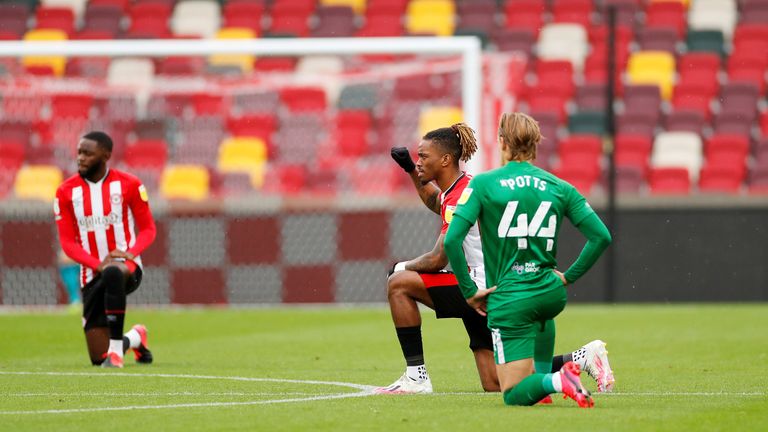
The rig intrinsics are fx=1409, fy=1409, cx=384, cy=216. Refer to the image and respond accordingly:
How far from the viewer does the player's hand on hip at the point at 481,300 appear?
7.37 meters

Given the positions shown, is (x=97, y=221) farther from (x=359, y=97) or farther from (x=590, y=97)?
(x=590, y=97)

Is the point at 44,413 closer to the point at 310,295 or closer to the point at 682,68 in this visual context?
the point at 310,295

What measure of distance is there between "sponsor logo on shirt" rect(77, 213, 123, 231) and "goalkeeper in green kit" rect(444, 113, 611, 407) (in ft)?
15.2

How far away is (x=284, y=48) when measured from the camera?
58.2 feet

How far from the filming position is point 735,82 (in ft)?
72.1

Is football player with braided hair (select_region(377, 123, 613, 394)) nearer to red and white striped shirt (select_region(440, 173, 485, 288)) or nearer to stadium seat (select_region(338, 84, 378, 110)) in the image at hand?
red and white striped shirt (select_region(440, 173, 485, 288))

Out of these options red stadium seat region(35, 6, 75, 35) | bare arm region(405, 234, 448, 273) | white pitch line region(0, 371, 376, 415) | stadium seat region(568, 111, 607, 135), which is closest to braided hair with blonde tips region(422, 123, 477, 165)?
bare arm region(405, 234, 448, 273)

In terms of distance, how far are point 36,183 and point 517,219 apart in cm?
1281

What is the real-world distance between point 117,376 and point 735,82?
14566 millimetres

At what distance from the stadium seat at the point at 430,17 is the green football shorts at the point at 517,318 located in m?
16.9

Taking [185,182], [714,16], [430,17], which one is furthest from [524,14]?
[185,182]

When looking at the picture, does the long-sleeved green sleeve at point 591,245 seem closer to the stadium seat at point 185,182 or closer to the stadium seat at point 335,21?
the stadium seat at point 185,182

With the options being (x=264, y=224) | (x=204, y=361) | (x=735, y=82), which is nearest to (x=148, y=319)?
(x=264, y=224)

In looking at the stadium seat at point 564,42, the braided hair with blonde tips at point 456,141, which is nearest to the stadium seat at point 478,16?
the stadium seat at point 564,42
